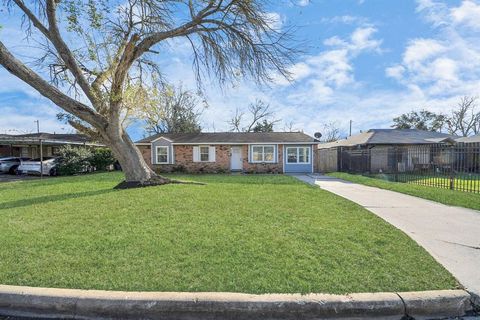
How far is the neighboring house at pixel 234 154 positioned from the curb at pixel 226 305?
19054 millimetres

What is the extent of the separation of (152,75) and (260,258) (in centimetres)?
1120

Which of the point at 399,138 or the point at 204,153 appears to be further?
the point at 399,138

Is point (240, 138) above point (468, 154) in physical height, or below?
above

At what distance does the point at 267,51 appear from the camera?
1027cm

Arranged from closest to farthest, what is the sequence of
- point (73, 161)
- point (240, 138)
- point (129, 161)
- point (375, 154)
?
1. point (129, 161)
2. point (375, 154)
3. point (73, 161)
4. point (240, 138)

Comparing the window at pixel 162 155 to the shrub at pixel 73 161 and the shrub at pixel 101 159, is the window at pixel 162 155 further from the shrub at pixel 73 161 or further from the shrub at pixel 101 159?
the shrub at pixel 73 161

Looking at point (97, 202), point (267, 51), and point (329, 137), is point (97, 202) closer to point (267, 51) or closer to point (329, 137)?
point (267, 51)

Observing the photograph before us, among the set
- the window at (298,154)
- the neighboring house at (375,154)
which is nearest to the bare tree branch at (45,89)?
the window at (298,154)

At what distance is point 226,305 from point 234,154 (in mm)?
19899

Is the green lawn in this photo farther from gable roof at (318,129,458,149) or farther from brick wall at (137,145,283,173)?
Answer: gable roof at (318,129,458,149)

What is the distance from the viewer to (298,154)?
73.0ft

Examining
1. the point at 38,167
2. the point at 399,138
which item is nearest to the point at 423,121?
the point at 399,138

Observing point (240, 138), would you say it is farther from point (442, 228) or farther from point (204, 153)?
point (442, 228)

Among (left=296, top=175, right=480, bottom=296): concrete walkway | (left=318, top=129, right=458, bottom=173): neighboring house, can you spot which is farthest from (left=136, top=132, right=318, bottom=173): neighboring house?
(left=296, top=175, right=480, bottom=296): concrete walkway
